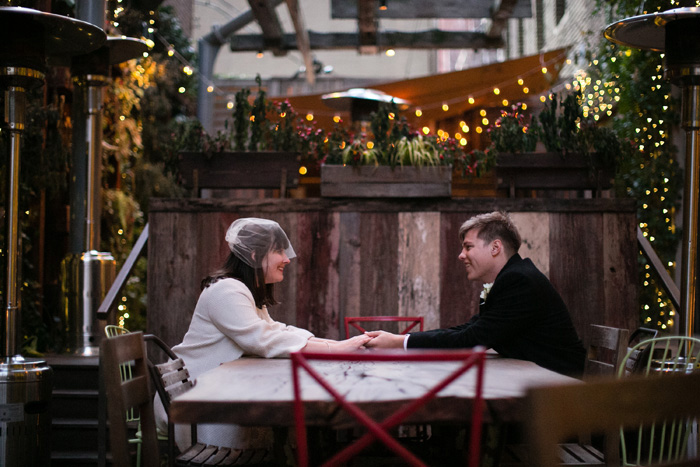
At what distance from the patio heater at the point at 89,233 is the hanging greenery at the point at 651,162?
13.8 feet

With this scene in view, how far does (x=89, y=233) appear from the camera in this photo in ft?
20.2

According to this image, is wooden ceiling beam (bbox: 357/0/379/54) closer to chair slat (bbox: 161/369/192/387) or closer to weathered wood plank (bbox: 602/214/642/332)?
weathered wood plank (bbox: 602/214/642/332)

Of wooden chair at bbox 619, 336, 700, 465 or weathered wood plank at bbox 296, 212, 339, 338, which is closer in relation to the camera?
wooden chair at bbox 619, 336, 700, 465

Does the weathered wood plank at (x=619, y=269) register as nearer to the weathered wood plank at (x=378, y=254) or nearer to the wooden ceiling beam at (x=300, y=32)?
the weathered wood plank at (x=378, y=254)

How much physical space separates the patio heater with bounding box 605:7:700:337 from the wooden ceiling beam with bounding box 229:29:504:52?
5.96 meters

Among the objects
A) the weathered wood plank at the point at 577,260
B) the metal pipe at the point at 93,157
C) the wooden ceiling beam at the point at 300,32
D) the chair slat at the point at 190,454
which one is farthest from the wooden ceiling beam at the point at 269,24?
the chair slat at the point at 190,454

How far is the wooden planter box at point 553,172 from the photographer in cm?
530

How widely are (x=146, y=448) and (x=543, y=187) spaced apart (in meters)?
3.65

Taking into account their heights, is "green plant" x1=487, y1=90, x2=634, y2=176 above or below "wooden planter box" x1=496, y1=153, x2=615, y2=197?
above

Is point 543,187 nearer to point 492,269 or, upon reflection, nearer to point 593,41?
point 492,269

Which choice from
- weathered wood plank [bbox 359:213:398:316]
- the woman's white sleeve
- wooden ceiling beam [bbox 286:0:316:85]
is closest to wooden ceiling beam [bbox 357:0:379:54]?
wooden ceiling beam [bbox 286:0:316:85]

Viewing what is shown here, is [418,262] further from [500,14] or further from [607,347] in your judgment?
[500,14]

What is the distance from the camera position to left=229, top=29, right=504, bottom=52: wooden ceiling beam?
33.0 ft

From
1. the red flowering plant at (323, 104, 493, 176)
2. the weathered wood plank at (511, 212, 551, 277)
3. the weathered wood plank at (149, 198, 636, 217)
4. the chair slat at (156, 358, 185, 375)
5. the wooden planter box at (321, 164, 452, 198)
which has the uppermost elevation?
the red flowering plant at (323, 104, 493, 176)
